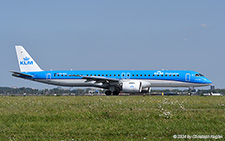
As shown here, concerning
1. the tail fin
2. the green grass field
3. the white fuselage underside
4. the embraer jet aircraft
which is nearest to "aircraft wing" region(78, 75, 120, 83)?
the embraer jet aircraft

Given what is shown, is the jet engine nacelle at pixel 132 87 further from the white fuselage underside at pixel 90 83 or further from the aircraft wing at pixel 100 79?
the white fuselage underside at pixel 90 83

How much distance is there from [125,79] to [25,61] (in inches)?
723

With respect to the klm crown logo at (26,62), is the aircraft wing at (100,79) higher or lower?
lower

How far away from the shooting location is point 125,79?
49.9 meters

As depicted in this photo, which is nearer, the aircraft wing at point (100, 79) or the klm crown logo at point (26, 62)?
the aircraft wing at point (100, 79)

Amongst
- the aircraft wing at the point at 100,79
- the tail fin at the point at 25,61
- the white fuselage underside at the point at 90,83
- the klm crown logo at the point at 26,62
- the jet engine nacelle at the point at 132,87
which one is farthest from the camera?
the klm crown logo at the point at 26,62

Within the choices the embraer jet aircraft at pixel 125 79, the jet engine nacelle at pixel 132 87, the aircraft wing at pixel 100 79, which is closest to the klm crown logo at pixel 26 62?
the embraer jet aircraft at pixel 125 79

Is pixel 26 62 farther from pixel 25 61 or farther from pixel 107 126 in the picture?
pixel 107 126

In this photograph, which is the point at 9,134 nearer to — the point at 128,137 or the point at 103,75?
the point at 128,137

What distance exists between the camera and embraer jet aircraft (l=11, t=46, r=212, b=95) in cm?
4831

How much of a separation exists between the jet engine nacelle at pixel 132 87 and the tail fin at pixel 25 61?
1702 cm

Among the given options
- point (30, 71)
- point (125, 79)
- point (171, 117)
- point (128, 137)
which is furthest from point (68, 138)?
point (30, 71)

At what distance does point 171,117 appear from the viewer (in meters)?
14.7

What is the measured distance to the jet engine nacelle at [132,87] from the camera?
46.3 meters
